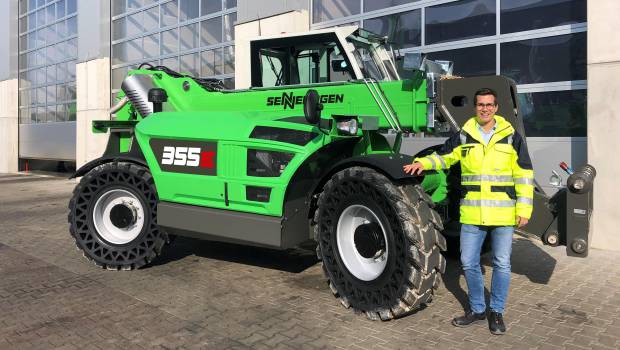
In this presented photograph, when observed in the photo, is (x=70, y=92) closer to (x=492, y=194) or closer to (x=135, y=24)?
(x=135, y=24)

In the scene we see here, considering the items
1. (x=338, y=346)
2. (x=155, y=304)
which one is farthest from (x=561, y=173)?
(x=155, y=304)

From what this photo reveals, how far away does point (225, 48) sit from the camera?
41.8 ft

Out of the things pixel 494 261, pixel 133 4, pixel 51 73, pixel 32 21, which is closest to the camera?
pixel 494 261

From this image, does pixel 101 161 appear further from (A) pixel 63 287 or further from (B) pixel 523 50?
(B) pixel 523 50

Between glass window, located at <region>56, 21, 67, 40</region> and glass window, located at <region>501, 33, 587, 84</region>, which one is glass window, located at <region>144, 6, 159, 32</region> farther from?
glass window, located at <region>501, 33, 587, 84</region>

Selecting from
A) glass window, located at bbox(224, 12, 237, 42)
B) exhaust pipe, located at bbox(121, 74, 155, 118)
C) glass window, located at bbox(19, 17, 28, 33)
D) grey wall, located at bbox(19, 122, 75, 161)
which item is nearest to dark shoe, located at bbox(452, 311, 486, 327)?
exhaust pipe, located at bbox(121, 74, 155, 118)

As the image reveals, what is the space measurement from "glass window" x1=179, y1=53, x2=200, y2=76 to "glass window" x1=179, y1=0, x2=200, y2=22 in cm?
107

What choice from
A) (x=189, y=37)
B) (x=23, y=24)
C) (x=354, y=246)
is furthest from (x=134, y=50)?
(x=354, y=246)

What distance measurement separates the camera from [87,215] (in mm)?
5793

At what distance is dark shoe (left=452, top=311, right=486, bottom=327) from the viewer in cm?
396

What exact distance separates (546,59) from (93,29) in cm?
1442

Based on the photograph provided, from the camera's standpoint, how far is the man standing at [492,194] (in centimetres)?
375

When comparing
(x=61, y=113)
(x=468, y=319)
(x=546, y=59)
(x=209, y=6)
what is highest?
(x=209, y=6)

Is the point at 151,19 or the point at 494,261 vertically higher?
the point at 151,19
